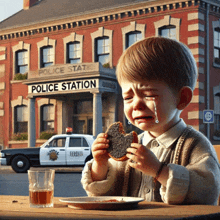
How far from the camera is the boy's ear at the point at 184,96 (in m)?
2.39

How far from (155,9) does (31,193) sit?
69.9 feet

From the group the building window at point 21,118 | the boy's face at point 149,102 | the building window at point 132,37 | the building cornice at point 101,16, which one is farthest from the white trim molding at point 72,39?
the boy's face at point 149,102

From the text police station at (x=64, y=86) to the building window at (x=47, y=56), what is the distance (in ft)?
7.59

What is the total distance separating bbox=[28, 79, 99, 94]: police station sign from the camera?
73.3 feet

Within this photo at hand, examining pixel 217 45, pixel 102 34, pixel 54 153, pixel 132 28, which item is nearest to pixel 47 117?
pixel 102 34

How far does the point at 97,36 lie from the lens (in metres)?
24.3

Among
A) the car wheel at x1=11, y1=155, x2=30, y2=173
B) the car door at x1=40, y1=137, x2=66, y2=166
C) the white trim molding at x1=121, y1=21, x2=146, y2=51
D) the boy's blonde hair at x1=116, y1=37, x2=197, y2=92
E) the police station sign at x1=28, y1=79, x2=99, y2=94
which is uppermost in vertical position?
the white trim molding at x1=121, y1=21, x2=146, y2=51

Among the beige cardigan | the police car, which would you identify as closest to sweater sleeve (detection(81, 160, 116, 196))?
the beige cardigan

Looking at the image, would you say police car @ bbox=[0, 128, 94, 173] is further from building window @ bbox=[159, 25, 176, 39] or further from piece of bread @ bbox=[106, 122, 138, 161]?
piece of bread @ bbox=[106, 122, 138, 161]

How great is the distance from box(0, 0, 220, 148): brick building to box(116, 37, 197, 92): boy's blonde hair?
19.2 m

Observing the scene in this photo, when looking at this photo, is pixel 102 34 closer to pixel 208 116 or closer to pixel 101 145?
pixel 208 116

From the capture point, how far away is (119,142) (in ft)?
7.43

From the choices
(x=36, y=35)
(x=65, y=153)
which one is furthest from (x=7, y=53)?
(x=65, y=153)

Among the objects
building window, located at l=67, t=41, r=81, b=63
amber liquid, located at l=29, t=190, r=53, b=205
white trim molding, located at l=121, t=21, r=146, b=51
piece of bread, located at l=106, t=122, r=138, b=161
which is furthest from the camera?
building window, located at l=67, t=41, r=81, b=63
